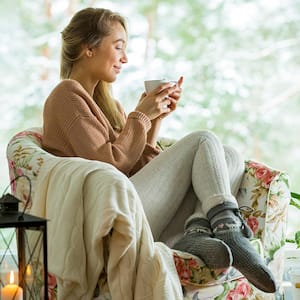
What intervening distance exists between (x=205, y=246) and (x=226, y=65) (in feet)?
5.64

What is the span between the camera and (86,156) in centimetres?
247

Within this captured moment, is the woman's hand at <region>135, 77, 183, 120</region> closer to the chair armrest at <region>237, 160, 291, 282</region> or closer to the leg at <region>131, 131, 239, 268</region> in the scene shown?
the leg at <region>131, 131, 239, 268</region>

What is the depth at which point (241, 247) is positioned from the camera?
2.14 meters

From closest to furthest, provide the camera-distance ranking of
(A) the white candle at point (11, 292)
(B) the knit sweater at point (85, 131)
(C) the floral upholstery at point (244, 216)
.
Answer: (A) the white candle at point (11, 292), (C) the floral upholstery at point (244, 216), (B) the knit sweater at point (85, 131)

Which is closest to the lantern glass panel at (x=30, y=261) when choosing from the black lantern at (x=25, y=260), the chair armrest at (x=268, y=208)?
the black lantern at (x=25, y=260)

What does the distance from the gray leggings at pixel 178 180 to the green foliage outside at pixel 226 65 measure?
1.19 meters

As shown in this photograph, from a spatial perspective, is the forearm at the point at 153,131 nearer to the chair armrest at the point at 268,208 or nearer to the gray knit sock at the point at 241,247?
the chair armrest at the point at 268,208

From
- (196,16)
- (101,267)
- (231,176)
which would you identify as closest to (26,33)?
(196,16)

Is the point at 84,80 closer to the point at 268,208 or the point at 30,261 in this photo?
the point at 268,208

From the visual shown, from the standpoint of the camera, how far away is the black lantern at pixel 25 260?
6.22 feet

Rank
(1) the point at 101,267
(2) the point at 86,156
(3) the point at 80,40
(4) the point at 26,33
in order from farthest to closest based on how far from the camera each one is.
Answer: (4) the point at 26,33 → (3) the point at 80,40 → (2) the point at 86,156 → (1) the point at 101,267

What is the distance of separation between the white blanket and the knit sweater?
29 centimetres

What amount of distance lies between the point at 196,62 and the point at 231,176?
120 centimetres

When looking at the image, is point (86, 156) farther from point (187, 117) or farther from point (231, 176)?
point (187, 117)
